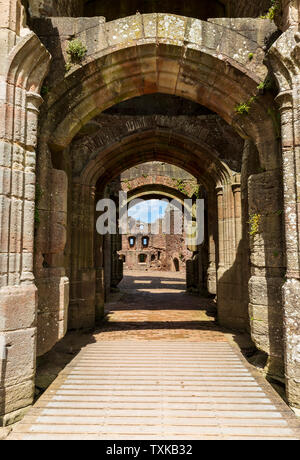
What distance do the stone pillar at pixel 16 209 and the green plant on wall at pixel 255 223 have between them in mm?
2470

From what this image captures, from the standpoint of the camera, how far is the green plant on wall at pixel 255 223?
347 cm

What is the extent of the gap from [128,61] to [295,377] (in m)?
3.89

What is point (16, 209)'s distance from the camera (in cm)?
273

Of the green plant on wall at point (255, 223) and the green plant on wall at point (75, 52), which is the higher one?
the green plant on wall at point (75, 52)

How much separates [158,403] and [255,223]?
7.27 ft

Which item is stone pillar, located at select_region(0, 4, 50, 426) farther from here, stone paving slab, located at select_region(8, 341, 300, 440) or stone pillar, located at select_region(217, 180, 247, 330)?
stone pillar, located at select_region(217, 180, 247, 330)

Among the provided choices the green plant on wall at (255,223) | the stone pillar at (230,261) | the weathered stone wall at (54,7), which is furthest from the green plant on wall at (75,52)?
the stone pillar at (230,261)

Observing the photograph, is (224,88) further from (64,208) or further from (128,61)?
(64,208)

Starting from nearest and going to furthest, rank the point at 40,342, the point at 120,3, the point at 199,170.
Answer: the point at 40,342 → the point at 120,3 → the point at 199,170

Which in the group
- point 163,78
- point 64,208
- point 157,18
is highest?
point 157,18

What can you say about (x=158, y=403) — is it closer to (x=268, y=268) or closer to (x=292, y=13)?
(x=268, y=268)

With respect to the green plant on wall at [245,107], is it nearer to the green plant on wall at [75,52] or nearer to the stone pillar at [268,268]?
the stone pillar at [268,268]

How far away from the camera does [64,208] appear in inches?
141

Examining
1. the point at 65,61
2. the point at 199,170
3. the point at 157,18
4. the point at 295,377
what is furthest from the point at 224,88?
the point at 199,170
